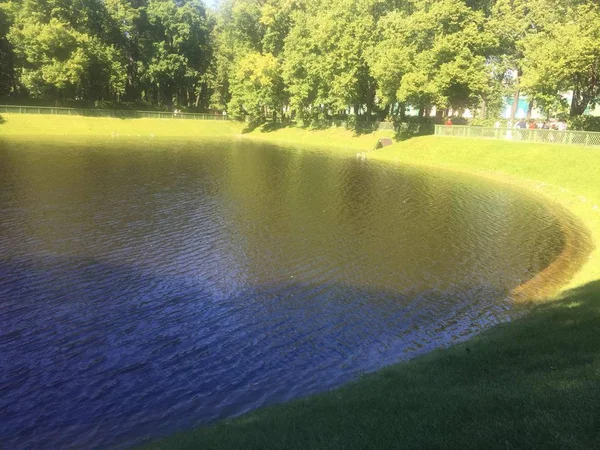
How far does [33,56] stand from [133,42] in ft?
82.4

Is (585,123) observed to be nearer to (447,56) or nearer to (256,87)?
(447,56)

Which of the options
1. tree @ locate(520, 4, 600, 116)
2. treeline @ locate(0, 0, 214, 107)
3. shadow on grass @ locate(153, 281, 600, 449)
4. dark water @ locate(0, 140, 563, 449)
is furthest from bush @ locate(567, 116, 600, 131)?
treeline @ locate(0, 0, 214, 107)

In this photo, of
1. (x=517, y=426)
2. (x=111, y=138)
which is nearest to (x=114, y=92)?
(x=111, y=138)

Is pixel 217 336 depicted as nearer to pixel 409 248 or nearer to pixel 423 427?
pixel 423 427

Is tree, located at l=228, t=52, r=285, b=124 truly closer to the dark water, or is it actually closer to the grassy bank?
the grassy bank

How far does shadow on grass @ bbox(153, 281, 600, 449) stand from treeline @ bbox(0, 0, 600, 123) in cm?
4466

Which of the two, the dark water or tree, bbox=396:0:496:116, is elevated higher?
tree, bbox=396:0:496:116

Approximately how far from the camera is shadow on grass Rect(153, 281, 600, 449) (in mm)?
6602

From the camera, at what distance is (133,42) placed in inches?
3866

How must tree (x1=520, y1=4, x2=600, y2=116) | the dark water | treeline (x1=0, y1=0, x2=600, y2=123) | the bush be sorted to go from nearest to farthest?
the dark water → tree (x1=520, y1=4, x2=600, y2=116) → the bush → treeline (x1=0, y1=0, x2=600, y2=123)

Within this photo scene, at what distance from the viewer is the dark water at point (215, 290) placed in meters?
10.6

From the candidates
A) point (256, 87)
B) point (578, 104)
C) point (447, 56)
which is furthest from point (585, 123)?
point (256, 87)

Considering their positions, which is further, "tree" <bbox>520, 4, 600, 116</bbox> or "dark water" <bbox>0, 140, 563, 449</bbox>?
"tree" <bbox>520, 4, 600, 116</bbox>

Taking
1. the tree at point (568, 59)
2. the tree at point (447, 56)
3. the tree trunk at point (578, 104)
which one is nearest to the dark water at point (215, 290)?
the tree at point (568, 59)
